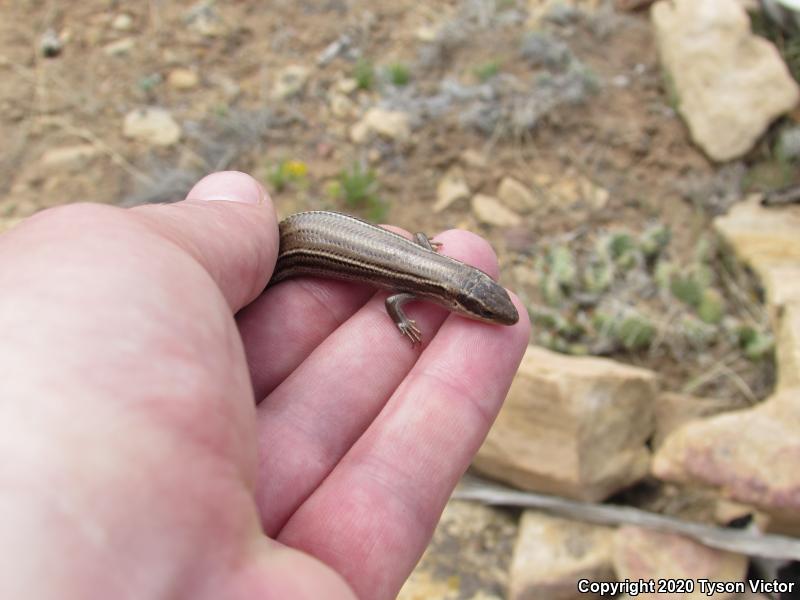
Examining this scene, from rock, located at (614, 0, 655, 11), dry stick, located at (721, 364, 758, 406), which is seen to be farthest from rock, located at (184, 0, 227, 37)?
dry stick, located at (721, 364, 758, 406)

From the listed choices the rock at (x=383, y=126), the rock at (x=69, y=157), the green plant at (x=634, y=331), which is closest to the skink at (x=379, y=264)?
the green plant at (x=634, y=331)

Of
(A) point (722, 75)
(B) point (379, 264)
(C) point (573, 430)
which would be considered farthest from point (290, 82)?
(C) point (573, 430)

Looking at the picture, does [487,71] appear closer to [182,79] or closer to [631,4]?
[631,4]

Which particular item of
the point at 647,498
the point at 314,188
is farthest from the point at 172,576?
the point at 314,188

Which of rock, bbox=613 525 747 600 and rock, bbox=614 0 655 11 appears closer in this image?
rock, bbox=613 525 747 600

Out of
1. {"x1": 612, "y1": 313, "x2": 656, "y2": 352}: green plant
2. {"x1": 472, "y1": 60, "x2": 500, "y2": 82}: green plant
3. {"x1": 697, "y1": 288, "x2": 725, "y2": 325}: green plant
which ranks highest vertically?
{"x1": 472, "y1": 60, "x2": 500, "y2": 82}: green plant

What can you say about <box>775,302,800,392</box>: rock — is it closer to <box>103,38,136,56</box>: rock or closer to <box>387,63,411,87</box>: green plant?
<box>387,63,411,87</box>: green plant
